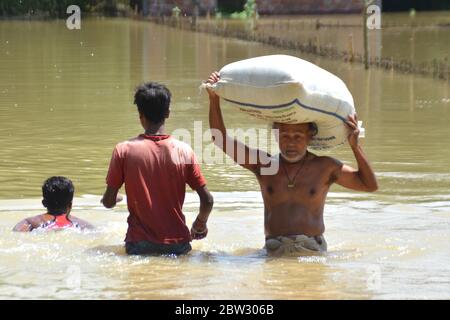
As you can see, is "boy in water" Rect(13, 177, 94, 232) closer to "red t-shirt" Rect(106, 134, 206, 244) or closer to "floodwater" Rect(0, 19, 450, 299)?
"floodwater" Rect(0, 19, 450, 299)

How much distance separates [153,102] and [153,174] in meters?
0.39

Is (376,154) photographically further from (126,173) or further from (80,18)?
(80,18)

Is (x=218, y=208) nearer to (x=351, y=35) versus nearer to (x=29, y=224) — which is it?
(x=29, y=224)

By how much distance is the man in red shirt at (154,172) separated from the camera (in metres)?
6.11

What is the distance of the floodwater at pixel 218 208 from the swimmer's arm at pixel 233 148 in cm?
57

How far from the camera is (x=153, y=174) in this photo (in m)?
6.14

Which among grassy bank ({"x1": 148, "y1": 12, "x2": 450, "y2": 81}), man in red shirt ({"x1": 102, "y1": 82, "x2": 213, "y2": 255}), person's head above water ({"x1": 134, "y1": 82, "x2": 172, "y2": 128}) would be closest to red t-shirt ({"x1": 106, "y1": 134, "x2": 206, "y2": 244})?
man in red shirt ({"x1": 102, "y1": 82, "x2": 213, "y2": 255})

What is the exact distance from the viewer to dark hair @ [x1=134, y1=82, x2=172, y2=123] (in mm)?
6062

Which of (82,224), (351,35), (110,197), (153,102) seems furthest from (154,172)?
(351,35)

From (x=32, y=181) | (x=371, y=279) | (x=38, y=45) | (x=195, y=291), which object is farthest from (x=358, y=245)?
(x=38, y=45)

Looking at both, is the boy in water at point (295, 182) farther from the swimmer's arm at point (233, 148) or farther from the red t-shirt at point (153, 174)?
the red t-shirt at point (153, 174)

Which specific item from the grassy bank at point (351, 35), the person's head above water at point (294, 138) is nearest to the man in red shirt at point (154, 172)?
the person's head above water at point (294, 138)

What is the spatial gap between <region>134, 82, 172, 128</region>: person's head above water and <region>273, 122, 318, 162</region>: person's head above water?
671 millimetres
